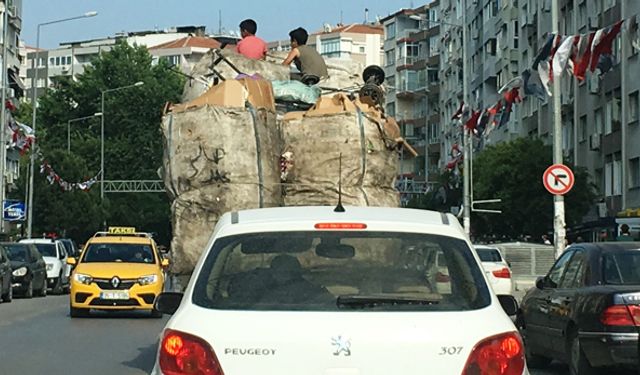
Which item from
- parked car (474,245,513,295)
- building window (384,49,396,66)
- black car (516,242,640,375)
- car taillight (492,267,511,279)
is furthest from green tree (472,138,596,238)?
building window (384,49,396,66)

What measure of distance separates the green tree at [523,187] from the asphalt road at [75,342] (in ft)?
94.8

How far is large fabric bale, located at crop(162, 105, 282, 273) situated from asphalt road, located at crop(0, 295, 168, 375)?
3149 millimetres

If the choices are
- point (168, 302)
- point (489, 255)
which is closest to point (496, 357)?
point (168, 302)

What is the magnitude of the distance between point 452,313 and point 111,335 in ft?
45.2

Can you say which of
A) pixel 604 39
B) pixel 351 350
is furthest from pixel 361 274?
pixel 604 39

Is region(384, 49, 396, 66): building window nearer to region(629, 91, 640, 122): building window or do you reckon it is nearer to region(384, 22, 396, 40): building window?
region(384, 22, 396, 40): building window

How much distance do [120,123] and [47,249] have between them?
160 ft

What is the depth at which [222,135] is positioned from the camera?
11.1 meters

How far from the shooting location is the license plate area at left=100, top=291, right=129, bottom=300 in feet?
76.6

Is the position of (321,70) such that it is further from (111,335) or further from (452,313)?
(452,313)

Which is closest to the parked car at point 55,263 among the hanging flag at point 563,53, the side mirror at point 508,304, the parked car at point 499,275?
the parked car at point 499,275

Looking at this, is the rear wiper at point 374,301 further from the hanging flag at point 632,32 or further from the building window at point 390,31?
the building window at point 390,31

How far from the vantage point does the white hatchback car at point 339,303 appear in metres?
5.79

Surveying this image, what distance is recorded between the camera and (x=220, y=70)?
13477 millimetres
